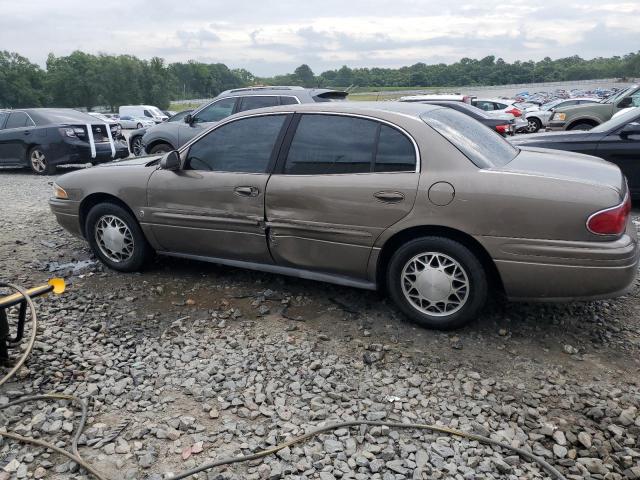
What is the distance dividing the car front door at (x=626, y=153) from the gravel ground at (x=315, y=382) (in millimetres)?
3160

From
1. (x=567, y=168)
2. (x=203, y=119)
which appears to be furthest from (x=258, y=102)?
(x=567, y=168)

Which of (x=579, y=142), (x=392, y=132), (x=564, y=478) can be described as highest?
(x=392, y=132)

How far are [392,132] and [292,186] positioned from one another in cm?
82

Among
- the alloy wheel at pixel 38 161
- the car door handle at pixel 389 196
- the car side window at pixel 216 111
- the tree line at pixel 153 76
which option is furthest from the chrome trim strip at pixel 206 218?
the tree line at pixel 153 76

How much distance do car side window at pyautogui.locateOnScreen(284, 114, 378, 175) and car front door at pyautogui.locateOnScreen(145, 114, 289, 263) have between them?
19 cm

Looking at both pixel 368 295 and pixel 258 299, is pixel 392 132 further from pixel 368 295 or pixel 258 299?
pixel 258 299

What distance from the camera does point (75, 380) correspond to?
325 cm

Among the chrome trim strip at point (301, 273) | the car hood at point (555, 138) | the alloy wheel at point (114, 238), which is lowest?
the chrome trim strip at point (301, 273)

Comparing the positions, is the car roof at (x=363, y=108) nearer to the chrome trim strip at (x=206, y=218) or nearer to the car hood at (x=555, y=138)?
the chrome trim strip at (x=206, y=218)

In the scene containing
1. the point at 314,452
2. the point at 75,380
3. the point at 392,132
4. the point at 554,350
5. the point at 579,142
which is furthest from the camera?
the point at 579,142

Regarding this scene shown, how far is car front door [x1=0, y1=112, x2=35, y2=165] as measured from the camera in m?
11.3

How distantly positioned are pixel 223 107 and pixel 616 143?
21.8 ft

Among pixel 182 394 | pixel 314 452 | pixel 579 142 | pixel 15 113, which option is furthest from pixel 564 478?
pixel 15 113

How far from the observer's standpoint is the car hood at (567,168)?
341cm
